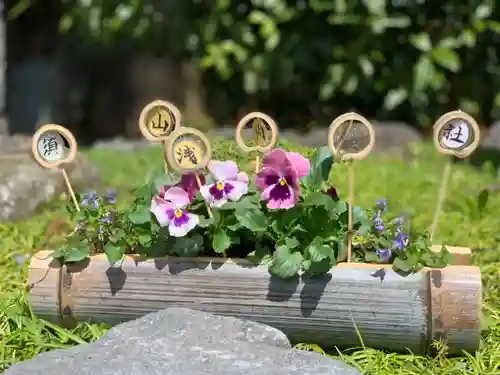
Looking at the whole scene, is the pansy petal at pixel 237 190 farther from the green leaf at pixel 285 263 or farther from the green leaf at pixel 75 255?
the green leaf at pixel 75 255

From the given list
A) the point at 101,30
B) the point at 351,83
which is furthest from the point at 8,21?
the point at 351,83

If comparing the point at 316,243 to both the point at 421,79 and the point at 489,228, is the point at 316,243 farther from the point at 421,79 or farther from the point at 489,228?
the point at 421,79

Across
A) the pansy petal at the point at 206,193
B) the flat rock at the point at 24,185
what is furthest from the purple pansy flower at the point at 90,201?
the flat rock at the point at 24,185

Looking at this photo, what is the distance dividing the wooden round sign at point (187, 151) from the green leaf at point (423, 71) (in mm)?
3670


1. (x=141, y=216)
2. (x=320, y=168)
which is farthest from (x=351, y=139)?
(x=141, y=216)

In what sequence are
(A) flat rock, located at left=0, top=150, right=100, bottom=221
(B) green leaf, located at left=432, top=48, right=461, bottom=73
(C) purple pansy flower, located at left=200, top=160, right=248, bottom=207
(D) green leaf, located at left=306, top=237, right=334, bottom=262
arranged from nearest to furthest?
(D) green leaf, located at left=306, top=237, right=334, bottom=262
(C) purple pansy flower, located at left=200, top=160, right=248, bottom=207
(A) flat rock, located at left=0, top=150, right=100, bottom=221
(B) green leaf, located at left=432, top=48, right=461, bottom=73

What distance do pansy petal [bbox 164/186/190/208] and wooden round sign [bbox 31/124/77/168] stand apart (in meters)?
0.32

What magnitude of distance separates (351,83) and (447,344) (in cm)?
377

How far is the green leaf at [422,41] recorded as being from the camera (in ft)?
17.5

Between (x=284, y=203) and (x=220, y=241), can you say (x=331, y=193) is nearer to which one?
(x=284, y=203)

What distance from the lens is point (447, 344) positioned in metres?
1.96

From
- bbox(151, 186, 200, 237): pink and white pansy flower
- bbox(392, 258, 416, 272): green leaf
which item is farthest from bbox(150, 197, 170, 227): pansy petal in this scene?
bbox(392, 258, 416, 272): green leaf

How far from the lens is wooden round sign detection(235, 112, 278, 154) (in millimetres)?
2121

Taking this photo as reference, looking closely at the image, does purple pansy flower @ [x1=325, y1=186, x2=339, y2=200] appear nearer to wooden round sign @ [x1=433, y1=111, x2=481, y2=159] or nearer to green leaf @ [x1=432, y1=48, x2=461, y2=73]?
wooden round sign @ [x1=433, y1=111, x2=481, y2=159]
